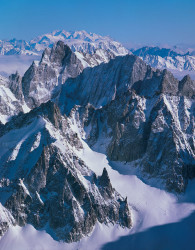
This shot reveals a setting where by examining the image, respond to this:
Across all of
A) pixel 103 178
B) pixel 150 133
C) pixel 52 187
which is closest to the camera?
pixel 52 187

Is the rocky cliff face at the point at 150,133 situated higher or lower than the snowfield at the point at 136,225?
higher

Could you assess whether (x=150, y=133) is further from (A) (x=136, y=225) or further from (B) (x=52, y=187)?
(B) (x=52, y=187)

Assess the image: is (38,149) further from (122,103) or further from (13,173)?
(122,103)

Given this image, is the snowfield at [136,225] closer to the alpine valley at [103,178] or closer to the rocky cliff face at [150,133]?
the alpine valley at [103,178]

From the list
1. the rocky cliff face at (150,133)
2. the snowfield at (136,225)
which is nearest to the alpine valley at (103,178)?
the snowfield at (136,225)

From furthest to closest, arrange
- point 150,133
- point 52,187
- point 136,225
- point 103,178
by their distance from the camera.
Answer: point 150,133
point 103,178
point 136,225
point 52,187

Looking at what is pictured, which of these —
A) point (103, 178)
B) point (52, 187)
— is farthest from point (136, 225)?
point (52, 187)

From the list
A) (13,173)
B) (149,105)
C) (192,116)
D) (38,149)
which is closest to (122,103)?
(149,105)
